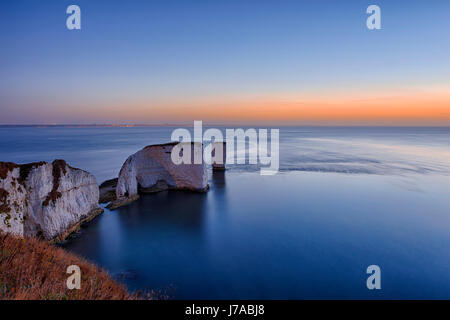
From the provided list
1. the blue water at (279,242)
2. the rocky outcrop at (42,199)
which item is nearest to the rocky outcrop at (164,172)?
the blue water at (279,242)

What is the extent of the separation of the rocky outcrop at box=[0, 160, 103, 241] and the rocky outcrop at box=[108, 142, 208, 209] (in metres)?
5.58

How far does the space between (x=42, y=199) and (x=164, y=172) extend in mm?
9817

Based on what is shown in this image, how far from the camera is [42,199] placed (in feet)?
31.5

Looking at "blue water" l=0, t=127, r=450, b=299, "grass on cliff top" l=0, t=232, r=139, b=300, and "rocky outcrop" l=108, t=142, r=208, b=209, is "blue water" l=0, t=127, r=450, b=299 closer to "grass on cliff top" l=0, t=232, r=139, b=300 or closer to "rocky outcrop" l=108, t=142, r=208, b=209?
"rocky outcrop" l=108, t=142, r=208, b=209

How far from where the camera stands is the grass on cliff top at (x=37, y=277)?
4.66 metres

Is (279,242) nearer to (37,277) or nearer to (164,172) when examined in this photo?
(37,277)

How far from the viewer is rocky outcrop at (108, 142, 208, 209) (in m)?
17.9

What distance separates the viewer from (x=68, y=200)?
36.1 ft

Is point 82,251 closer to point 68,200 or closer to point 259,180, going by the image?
point 68,200

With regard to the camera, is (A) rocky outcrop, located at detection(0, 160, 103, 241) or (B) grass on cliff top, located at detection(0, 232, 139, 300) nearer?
(B) grass on cliff top, located at detection(0, 232, 139, 300)

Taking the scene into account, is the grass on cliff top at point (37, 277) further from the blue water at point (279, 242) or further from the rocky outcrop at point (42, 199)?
the blue water at point (279, 242)

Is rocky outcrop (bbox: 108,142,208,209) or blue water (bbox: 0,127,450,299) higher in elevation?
rocky outcrop (bbox: 108,142,208,209)

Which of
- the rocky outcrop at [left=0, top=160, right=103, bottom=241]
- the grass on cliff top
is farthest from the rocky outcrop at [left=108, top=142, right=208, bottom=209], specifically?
the grass on cliff top
